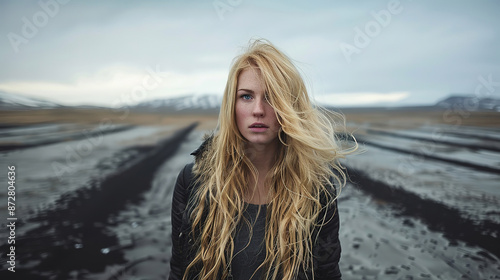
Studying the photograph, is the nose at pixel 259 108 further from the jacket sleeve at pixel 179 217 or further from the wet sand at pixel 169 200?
the wet sand at pixel 169 200

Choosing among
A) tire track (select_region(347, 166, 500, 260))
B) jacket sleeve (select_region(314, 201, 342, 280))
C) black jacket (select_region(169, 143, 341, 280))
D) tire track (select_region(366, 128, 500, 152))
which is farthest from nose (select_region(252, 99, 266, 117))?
tire track (select_region(366, 128, 500, 152))

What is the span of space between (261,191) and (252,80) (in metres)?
0.51

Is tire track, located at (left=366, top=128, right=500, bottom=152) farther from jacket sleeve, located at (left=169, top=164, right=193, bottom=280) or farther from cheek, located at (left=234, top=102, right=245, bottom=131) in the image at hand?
jacket sleeve, located at (left=169, top=164, right=193, bottom=280)

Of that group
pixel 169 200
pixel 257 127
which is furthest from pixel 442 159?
pixel 257 127

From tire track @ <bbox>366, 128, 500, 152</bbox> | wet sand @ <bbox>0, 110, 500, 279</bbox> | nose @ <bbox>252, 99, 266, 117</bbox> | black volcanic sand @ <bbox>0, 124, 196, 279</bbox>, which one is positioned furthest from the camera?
tire track @ <bbox>366, 128, 500, 152</bbox>

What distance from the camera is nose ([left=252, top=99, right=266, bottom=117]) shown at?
4.38 feet

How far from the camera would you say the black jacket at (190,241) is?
4.59ft

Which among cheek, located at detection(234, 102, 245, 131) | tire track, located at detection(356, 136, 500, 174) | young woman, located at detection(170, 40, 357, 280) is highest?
cheek, located at detection(234, 102, 245, 131)

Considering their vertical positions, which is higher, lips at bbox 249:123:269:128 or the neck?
lips at bbox 249:123:269:128

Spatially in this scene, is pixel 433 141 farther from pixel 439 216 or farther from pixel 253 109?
pixel 253 109

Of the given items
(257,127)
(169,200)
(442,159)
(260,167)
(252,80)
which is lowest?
(169,200)

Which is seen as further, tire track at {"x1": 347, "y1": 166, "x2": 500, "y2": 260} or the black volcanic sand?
tire track at {"x1": 347, "y1": 166, "x2": 500, "y2": 260}

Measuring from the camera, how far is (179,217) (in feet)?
4.82

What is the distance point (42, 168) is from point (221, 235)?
318 centimetres
